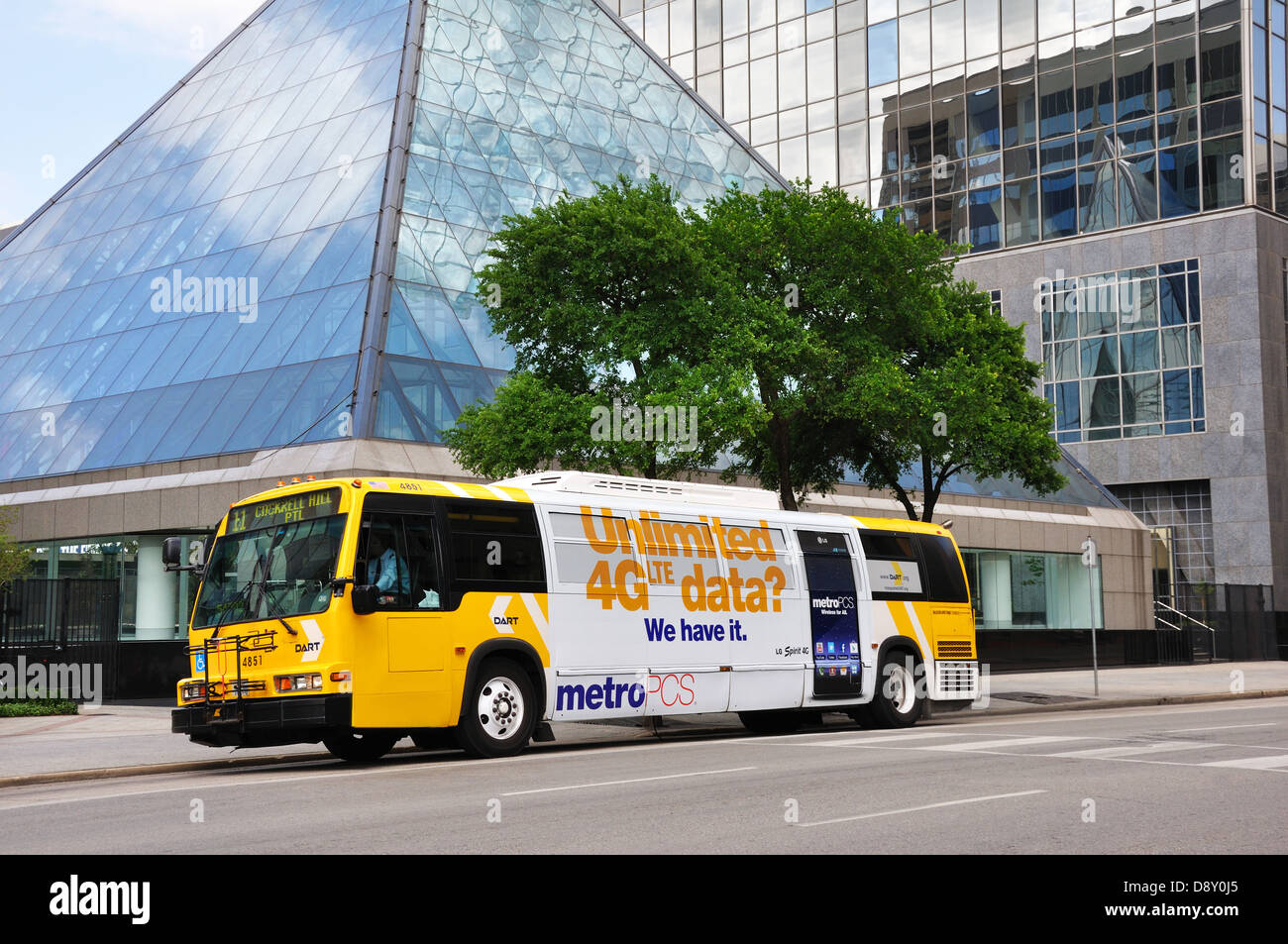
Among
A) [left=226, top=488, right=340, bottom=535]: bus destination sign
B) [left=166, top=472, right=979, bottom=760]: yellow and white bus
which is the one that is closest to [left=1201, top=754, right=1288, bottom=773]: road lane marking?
[left=166, top=472, right=979, bottom=760]: yellow and white bus

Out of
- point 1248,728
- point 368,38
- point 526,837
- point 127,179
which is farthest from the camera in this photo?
point 127,179

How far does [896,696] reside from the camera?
893 inches

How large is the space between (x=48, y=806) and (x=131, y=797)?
0.78m

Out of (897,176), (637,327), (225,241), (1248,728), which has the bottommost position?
(1248,728)

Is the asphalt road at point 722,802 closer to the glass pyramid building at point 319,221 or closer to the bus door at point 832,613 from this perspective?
the bus door at point 832,613

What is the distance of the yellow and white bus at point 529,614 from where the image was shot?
15.9 m

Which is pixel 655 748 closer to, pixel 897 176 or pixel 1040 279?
pixel 1040 279

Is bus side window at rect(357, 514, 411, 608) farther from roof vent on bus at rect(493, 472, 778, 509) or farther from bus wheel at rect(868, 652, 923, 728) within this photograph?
bus wheel at rect(868, 652, 923, 728)

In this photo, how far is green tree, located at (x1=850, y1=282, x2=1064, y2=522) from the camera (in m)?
24.8

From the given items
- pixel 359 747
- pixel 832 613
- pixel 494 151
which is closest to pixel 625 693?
pixel 359 747

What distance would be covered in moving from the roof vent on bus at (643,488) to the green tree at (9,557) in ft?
41.0

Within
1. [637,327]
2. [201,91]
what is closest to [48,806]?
[637,327]

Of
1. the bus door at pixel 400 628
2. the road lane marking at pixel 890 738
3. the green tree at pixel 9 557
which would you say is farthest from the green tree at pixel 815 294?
the green tree at pixel 9 557
